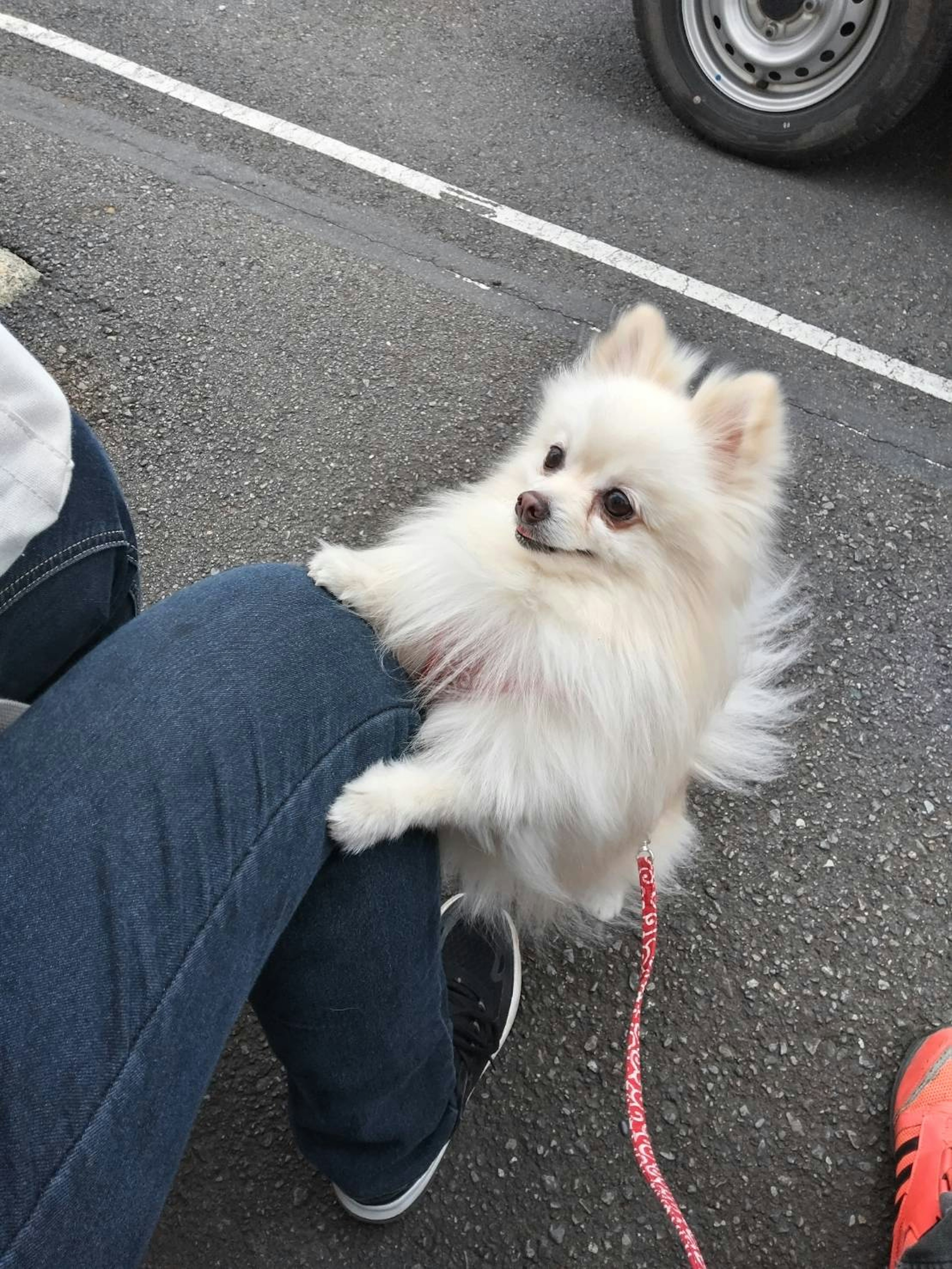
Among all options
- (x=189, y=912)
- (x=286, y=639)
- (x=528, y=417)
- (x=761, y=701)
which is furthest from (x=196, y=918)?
(x=528, y=417)

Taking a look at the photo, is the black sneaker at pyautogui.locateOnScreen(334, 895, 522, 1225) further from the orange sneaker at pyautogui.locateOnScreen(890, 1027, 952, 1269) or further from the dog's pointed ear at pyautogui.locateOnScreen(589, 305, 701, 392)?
the dog's pointed ear at pyautogui.locateOnScreen(589, 305, 701, 392)

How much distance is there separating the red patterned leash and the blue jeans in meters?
0.28

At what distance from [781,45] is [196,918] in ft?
11.8

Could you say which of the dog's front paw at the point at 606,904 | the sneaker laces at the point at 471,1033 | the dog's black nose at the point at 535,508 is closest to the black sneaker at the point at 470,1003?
the sneaker laces at the point at 471,1033

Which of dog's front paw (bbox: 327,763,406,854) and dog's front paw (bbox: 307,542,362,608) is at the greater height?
dog's front paw (bbox: 307,542,362,608)

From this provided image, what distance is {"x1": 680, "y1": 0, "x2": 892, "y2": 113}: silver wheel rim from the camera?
308cm

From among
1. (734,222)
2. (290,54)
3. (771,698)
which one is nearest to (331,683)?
(771,698)

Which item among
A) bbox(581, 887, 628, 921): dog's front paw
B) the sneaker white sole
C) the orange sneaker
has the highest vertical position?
the orange sneaker

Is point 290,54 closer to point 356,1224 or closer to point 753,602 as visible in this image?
point 753,602

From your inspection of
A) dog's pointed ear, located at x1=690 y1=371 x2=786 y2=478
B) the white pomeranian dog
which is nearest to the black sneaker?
the white pomeranian dog

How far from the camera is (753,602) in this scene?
143 centimetres

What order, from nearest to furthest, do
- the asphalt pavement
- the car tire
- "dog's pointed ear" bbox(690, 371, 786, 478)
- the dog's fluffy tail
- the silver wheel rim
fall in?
"dog's pointed ear" bbox(690, 371, 786, 478) < the asphalt pavement < the dog's fluffy tail < the car tire < the silver wheel rim

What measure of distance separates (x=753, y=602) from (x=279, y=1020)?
96 centimetres

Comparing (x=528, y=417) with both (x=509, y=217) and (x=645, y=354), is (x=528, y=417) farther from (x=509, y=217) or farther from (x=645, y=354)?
(x=645, y=354)
